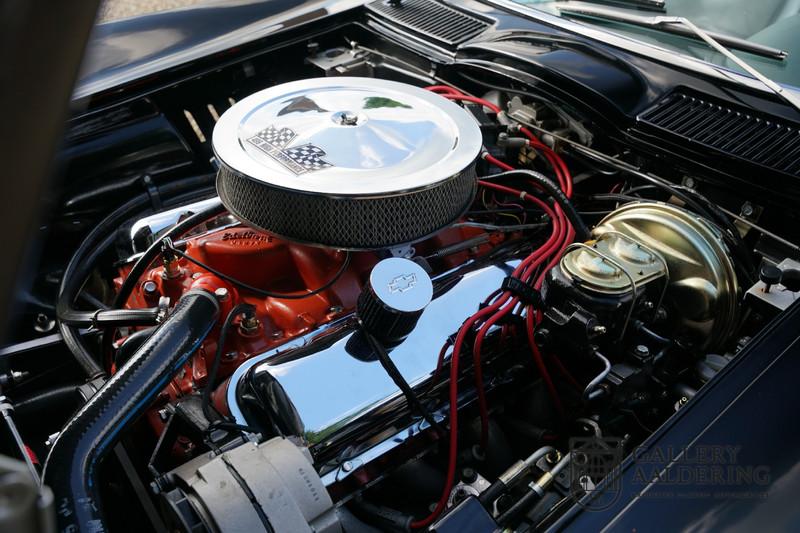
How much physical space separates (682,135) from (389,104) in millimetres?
590

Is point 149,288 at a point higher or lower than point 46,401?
higher

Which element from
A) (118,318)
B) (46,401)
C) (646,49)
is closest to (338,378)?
(118,318)

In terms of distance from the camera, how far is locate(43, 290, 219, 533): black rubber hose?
2.77 feet

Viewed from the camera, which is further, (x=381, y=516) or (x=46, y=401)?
(x=46, y=401)

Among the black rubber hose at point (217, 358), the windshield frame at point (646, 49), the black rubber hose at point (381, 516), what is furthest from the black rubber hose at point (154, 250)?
the windshield frame at point (646, 49)

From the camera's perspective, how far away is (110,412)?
0.95 metres

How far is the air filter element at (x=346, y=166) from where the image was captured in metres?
1.14

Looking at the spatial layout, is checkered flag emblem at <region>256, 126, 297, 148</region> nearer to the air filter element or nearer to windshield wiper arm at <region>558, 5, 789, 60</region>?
the air filter element

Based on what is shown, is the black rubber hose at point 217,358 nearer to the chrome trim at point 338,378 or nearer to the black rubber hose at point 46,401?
the chrome trim at point 338,378

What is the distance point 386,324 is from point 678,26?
1.14m

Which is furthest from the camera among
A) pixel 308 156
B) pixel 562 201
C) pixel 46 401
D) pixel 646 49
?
pixel 646 49

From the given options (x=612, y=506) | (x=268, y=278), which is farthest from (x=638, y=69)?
(x=612, y=506)

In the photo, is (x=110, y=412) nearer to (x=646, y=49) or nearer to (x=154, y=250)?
(x=154, y=250)

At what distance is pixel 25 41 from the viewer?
1.25ft
